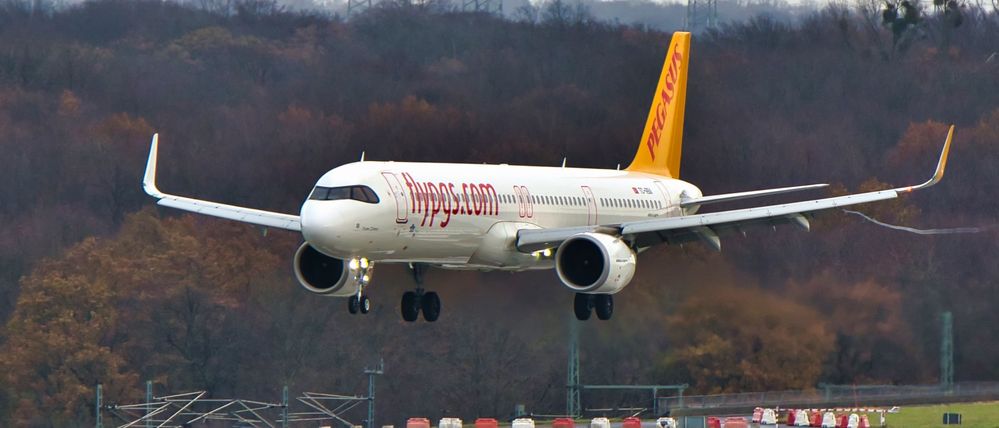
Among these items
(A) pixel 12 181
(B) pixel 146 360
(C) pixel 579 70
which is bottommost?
(B) pixel 146 360

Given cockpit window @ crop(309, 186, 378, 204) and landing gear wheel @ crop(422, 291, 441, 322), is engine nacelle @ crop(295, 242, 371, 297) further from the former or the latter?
cockpit window @ crop(309, 186, 378, 204)

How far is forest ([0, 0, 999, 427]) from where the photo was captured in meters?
56.2

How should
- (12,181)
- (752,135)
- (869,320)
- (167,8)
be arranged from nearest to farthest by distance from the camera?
(869,320)
(752,135)
(12,181)
(167,8)

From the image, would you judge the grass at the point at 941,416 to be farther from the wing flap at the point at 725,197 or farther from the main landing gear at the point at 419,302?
the main landing gear at the point at 419,302

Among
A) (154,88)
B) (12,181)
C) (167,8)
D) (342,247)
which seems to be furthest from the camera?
(167,8)

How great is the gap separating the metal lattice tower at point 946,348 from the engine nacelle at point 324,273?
1804 cm

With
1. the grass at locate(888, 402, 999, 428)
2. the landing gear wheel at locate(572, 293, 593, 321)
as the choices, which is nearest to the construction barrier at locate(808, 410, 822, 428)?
the grass at locate(888, 402, 999, 428)

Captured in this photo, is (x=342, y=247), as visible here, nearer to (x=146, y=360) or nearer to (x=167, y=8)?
(x=146, y=360)

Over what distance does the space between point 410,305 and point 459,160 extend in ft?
74.7

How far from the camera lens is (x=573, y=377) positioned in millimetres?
64750

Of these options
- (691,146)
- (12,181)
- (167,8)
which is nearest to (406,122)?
(691,146)

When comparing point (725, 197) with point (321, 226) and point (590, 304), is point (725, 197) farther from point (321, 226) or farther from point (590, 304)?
point (321, 226)

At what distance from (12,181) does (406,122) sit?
19.3 meters

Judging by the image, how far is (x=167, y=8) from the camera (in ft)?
348
